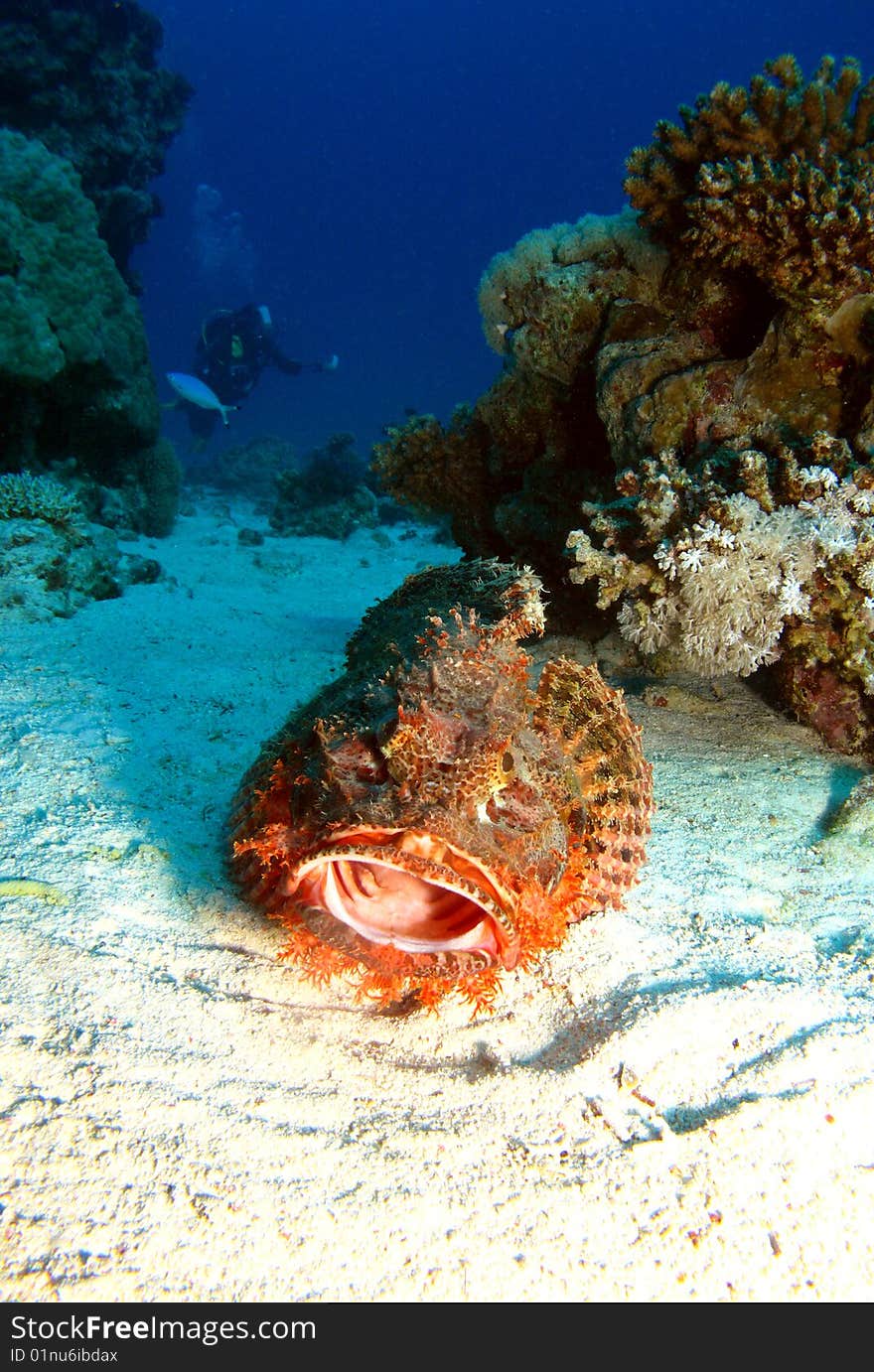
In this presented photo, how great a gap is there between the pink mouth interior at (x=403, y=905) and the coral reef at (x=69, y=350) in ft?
35.3

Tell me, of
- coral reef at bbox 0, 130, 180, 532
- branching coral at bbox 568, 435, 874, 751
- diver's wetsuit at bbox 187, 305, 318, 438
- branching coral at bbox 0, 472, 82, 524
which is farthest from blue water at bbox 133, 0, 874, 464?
branching coral at bbox 568, 435, 874, 751

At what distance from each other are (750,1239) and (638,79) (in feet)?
549

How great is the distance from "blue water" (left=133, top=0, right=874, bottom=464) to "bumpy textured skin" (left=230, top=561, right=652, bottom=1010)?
109 metres

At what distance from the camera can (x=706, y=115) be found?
5016 millimetres

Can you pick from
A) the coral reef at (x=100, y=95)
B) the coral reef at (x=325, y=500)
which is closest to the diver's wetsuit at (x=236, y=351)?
the coral reef at (x=100, y=95)

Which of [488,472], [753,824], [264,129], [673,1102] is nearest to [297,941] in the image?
[673,1102]

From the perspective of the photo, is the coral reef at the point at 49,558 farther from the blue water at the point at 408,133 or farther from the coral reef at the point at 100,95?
the blue water at the point at 408,133

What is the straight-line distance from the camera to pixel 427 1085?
239 cm

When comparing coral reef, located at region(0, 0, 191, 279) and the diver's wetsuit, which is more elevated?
coral reef, located at region(0, 0, 191, 279)

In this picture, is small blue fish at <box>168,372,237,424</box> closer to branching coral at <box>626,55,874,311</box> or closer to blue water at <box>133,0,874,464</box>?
branching coral at <box>626,55,874,311</box>

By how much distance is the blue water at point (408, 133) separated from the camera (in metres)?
111

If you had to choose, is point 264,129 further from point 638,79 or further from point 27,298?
point 27,298

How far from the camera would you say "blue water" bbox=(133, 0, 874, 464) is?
110625 millimetres

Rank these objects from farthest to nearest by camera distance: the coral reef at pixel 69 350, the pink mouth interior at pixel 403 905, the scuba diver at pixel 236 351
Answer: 1. the scuba diver at pixel 236 351
2. the coral reef at pixel 69 350
3. the pink mouth interior at pixel 403 905
